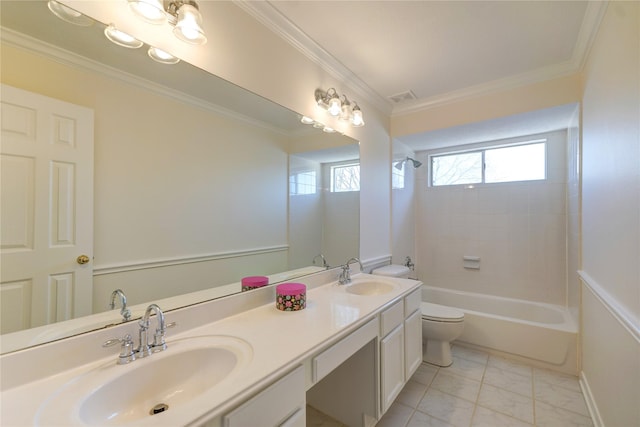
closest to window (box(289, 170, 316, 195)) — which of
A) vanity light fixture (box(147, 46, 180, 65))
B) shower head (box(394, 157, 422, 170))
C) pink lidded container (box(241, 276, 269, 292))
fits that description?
pink lidded container (box(241, 276, 269, 292))

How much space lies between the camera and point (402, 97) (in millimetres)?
2514

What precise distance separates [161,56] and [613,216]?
2.19 m

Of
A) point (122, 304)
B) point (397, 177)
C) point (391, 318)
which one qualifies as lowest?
point (391, 318)

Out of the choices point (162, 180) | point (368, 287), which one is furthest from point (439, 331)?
point (162, 180)

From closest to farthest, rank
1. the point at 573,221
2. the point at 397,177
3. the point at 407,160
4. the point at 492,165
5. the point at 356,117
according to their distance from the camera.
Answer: the point at 356,117 < the point at 573,221 < the point at 397,177 < the point at 492,165 < the point at 407,160

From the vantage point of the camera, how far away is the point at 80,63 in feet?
3.08

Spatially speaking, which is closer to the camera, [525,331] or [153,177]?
[153,177]

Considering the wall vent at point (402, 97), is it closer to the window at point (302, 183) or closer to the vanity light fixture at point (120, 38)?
the window at point (302, 183)

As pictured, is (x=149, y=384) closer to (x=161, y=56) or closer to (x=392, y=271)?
(x=161, y=56)

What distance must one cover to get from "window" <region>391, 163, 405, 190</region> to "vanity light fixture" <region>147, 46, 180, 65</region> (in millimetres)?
2244

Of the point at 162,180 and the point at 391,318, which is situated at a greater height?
the point at 162,180

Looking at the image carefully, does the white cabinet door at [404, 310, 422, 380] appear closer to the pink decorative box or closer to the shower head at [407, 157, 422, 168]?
the pink decorative box

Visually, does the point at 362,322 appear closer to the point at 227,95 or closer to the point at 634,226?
the point at 634,226

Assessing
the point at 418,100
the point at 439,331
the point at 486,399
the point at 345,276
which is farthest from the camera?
the point at 418,100
